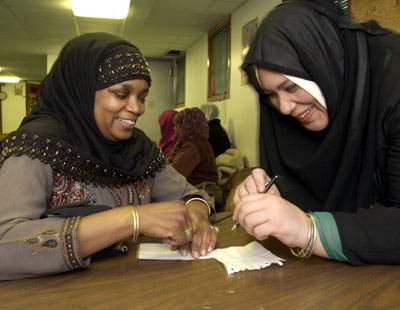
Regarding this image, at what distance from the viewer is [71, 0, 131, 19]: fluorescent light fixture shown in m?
4.62

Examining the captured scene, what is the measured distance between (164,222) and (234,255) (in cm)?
23

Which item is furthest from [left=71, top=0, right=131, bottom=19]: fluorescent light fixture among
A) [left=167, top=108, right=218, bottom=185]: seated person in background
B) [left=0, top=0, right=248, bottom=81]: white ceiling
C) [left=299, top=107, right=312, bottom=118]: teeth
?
[left=299, top=107, right=312, bottom=118]: teeth

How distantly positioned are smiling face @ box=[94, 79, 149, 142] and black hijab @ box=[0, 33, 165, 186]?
0.02 metres

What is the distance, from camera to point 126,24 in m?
5.91

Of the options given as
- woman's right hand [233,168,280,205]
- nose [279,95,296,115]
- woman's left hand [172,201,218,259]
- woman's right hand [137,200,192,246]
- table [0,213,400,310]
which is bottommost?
table [0,213,400,310]

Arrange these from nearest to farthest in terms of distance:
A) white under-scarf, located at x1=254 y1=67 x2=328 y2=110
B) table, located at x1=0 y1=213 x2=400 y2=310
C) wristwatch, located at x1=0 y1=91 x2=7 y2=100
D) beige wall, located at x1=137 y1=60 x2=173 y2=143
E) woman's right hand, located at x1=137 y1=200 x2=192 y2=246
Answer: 1. table, located at x1=0 y1=213 x2=400 y2=310
2. woman's right hand, located at x1=137 y1=200 x2=192 y2=246
3. white under-scarf, located at x1=254 y1=67 x2=328 y2=110
4. beige wall, located at x1=137 y1=60 x2=173 y2=143
5. wristwatch, located at x1=0 y1=91 x2=7 y2=100

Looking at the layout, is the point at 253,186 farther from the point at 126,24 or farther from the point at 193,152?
the point at 126,24

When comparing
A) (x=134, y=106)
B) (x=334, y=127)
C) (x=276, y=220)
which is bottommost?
(x=276, y=220)

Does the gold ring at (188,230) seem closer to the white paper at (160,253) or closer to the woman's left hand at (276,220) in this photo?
the white paper at (160,253)

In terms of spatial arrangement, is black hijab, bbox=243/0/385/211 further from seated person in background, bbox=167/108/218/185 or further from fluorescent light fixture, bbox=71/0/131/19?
fluorescent light fixture, bbox=71/0/131/19

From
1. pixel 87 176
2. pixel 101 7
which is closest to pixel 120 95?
pixel 87 176

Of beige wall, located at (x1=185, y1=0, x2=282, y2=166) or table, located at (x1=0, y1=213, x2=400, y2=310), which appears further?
beige wall, located at (x1=185, y1=0, x2=282, y2=166)

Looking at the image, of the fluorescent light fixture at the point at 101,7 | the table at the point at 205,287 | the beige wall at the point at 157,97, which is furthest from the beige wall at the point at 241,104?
the beige wall at the point at 157,97

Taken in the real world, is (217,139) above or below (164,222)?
above
